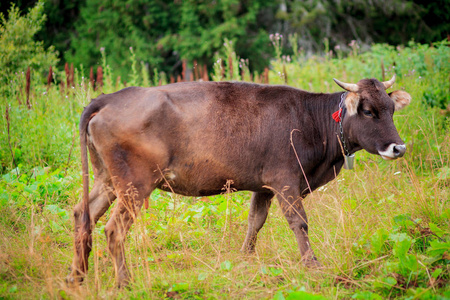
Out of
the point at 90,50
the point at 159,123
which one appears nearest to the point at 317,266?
the point at 159,123

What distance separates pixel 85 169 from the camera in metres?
4.03

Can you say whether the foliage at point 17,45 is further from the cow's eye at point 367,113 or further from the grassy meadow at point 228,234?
the cow's eye at point 367,113

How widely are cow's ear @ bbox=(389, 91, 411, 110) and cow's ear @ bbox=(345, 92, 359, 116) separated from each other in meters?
0.64

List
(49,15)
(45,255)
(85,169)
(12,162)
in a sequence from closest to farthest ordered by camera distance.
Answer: (85,169) → (45,255) → (12,162) → (49,15)

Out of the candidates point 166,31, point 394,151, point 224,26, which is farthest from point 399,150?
point 166,31

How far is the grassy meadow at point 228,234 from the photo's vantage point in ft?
12.5

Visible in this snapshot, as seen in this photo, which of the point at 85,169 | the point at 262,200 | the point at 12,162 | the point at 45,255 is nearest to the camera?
the point at 85,169

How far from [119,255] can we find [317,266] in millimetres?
1917

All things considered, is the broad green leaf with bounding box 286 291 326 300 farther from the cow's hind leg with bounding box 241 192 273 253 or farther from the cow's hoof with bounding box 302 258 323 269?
the cow's hind leg with bounding box 241 192 273 253

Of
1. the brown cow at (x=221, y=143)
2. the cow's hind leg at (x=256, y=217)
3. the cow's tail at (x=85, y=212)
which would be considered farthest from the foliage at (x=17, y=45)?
the cow's hind leg at (x=256, y=217)

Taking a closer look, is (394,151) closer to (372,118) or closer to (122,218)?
(372,118)

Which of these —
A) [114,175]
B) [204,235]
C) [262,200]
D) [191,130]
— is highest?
[191,130]

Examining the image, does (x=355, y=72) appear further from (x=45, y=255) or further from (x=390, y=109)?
(x=45, y=255)

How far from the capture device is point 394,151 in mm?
4422
